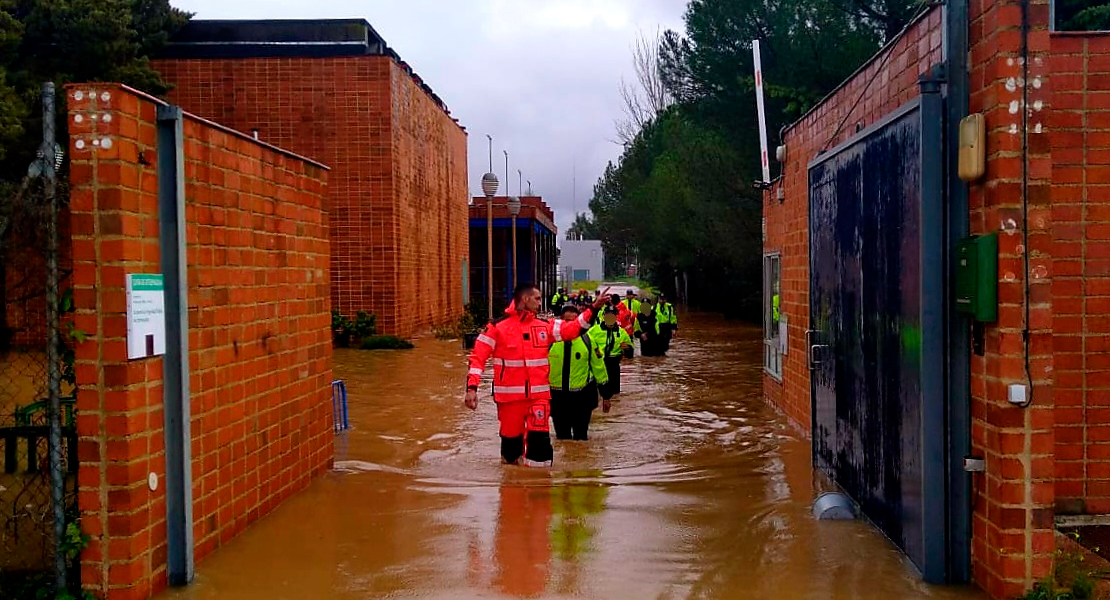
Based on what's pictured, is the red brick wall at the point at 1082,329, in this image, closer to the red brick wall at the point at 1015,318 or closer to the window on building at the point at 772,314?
the red brick wall at the point at 1015,318

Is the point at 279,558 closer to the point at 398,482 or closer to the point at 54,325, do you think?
the point at 54,325

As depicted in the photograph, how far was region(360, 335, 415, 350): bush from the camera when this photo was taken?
22.5m

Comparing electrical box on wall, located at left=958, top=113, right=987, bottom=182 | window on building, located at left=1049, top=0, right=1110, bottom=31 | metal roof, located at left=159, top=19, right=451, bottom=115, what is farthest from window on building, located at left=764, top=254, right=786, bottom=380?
metal roof, located at left=159, top=19, right=451, bottom=115

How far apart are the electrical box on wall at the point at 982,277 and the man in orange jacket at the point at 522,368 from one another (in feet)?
13.4

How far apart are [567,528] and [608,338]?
18.9 feet

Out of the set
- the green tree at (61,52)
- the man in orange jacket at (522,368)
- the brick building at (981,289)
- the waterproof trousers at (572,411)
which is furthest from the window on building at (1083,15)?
the green tree at (61,52)

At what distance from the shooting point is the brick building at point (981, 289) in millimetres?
5016

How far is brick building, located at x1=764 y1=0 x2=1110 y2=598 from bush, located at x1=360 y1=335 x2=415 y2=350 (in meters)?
15.5

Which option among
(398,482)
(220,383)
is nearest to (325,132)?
(398,482)

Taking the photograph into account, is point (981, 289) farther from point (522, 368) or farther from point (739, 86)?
point (739, 86)

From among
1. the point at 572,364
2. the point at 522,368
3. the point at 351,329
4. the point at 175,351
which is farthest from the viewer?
the point at 351,329

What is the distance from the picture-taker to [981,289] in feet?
16.6

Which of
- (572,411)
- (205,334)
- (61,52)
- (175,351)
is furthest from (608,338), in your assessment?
(61,52)

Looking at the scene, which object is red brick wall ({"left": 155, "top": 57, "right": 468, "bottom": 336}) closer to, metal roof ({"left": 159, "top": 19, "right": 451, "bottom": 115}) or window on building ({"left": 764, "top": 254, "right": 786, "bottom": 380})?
metal roof ({"left": 159, "top": 19, "right": 451, "bottom": 115})
